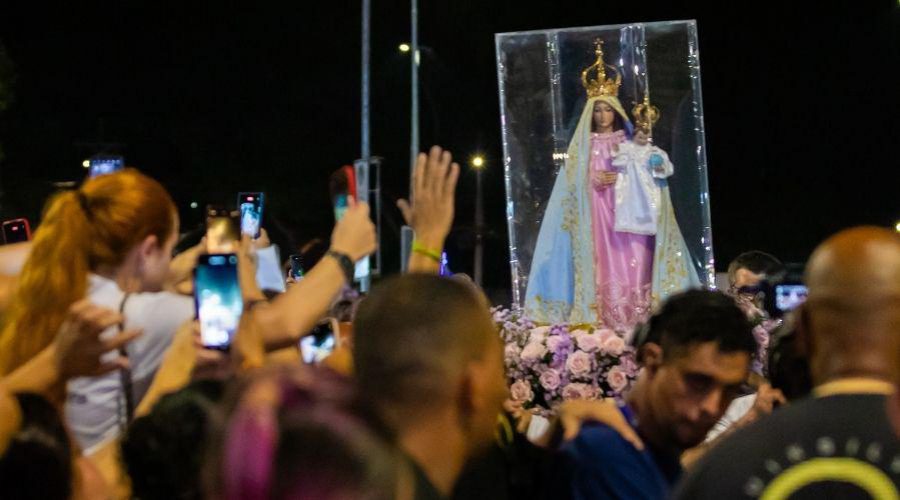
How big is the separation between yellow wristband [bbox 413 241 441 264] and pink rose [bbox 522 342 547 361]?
2382 mm

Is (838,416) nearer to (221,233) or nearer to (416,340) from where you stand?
(416,340)

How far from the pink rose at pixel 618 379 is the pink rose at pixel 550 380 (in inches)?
9.5

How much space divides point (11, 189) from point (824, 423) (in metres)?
28.8

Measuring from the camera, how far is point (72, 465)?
215 centimetres

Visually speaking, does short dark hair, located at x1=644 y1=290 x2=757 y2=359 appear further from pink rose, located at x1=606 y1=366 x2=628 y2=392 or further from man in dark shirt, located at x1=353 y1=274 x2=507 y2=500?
pink rose, located at x1=606 y1=366 x2=628 y2=392

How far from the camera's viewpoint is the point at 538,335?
570 centimetres

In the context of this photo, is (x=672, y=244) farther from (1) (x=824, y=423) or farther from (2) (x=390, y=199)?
(2) (x=390, y=199)

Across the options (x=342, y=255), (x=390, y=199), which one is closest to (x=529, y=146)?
(x=342, y=255)

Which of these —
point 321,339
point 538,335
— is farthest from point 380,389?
point 538,335

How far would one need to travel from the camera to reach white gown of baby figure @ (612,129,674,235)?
8688 millimetres

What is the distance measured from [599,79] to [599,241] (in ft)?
3.92

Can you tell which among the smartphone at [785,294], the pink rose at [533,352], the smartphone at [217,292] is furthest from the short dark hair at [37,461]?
the smartphone at [785,294]

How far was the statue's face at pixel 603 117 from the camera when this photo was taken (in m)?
8.79

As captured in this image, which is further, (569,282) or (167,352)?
(569,282)
